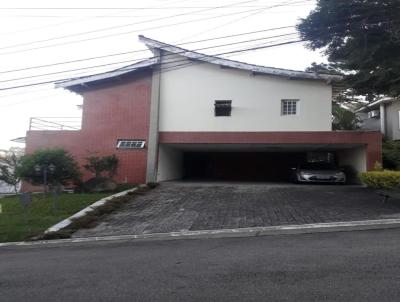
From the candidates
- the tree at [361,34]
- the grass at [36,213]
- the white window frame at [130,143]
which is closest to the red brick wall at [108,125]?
the white window frame at [130,143]

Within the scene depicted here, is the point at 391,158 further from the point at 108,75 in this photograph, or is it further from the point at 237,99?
the point at 108,75

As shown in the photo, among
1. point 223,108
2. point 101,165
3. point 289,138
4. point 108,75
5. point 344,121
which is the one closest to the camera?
point 101,165

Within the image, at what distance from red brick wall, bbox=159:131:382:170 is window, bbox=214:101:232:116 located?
0.99 meters

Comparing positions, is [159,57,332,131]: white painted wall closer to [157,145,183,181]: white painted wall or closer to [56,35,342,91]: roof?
[56,35,342,91]: roof

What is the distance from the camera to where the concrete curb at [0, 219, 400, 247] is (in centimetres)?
1106

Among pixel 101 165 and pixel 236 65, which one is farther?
pixel 236 65

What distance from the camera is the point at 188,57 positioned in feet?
73.0

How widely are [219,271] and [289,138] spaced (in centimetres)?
1499

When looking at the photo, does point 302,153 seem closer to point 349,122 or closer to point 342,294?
point 349,122

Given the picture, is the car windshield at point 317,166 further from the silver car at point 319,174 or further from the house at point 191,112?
the house at point 191,112

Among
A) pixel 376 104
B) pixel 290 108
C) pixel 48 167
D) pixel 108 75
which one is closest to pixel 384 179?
pixel 290 108

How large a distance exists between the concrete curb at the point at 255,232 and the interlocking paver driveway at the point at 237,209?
505 mm

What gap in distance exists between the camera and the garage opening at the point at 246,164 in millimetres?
29891

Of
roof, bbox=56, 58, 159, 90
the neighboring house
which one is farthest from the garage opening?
roof, bbox=56, 58, 159, 90
